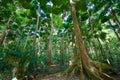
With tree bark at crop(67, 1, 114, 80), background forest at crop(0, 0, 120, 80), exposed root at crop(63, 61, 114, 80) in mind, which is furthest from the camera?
background forest at crop(0, 0, 120, 80)

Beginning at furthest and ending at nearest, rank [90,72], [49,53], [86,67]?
[49,53] < [86,67] < [90,72]

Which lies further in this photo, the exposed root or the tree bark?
the tree bark

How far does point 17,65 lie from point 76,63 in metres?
3.28

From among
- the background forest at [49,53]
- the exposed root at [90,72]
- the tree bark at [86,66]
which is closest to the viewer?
the exposed root at [90,72]

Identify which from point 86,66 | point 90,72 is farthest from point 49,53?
point 90,72

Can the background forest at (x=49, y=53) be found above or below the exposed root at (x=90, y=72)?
above

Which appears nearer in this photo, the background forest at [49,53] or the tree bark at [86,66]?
the tree bark at [86,66]

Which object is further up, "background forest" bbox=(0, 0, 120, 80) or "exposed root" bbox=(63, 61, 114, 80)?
"background forest" bbox=(0, 0, 120, 80)

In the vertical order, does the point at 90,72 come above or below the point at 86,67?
below

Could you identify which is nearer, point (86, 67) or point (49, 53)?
point (86, 67)

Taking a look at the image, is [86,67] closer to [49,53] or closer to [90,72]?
[90,72]

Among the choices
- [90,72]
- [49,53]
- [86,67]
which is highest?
[49,53]

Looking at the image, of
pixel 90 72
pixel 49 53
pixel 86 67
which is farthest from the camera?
pixel 49 53

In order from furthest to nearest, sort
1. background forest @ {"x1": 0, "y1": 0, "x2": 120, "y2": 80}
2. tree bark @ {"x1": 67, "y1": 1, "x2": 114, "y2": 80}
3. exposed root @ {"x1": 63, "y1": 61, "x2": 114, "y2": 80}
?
1. background forest @ {"x1": 0, "y1": 0, "x2": 120, "y2": 80}
2. tree bark @ {"x1": 67, "y1": 1, "x2": 114, "y2": 80}
3. exposed root @ {"x1": 63, "y1": 61, "x2": 114, "y2": 80}
